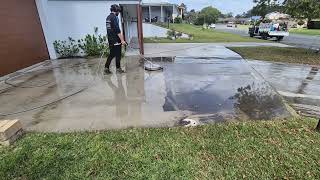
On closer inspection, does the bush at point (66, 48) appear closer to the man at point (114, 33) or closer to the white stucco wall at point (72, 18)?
the white stucco wall at point (72, 18)

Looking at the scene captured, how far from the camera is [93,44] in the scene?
9.66 metres

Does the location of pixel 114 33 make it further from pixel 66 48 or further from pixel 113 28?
pixel 66 48

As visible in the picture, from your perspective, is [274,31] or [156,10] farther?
[156,10]

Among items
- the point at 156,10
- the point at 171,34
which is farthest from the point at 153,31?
the point at 156,10

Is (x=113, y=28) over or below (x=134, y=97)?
over

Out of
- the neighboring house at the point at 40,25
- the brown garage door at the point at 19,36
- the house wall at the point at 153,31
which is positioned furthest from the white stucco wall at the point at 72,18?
the house wall at the point at 153,31

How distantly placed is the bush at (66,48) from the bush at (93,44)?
0.25 metres

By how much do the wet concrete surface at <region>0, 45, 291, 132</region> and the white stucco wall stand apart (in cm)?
200

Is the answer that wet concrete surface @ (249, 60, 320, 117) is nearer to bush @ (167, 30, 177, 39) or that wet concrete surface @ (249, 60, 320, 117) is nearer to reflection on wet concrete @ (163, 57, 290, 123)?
reflection on wet concrete @ (163, 57, 290, 123)

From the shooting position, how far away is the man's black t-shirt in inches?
263

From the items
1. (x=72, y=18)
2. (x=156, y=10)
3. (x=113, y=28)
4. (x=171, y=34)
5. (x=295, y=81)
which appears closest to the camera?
(x=295, y=81)

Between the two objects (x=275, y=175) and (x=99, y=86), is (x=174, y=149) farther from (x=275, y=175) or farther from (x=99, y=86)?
(x=99, y=86)

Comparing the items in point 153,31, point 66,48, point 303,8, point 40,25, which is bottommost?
point 153,31

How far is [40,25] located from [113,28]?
12.3 ft
